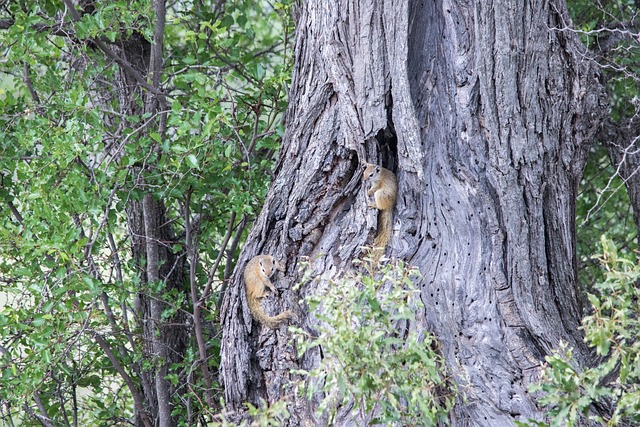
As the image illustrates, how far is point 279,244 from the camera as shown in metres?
3.27

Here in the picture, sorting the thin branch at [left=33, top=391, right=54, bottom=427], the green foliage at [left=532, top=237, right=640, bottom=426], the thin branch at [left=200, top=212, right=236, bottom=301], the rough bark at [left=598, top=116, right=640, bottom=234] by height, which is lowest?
the thin branch at [left=33, top=391, right=54, bottom=427]

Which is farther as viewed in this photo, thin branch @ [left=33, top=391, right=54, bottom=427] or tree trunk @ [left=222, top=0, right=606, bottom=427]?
thin branch @ [left=33, top=391, right=54, bottom=427]

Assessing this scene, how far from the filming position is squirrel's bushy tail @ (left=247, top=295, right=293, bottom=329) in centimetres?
317

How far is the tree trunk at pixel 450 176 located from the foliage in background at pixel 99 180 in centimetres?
43

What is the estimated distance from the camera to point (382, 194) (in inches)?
122

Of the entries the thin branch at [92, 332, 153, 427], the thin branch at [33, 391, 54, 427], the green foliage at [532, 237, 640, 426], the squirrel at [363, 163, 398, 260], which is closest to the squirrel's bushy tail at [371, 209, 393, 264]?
the squirrel at [363, 163, 398, 260]

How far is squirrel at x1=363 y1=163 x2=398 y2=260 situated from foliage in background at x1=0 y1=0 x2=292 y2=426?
726 mm

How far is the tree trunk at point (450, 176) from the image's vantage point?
300cm

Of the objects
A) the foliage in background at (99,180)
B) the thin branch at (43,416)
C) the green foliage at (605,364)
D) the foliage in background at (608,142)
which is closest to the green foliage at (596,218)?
the foliage in background at (608,142)

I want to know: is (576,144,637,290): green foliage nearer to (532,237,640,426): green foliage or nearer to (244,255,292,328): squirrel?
(244,255,292,328): squirrel

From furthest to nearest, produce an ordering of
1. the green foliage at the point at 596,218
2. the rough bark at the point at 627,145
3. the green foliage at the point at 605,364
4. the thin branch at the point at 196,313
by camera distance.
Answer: the green foliage at the point at 596,218 < the rough bark at the point at 627,145 < the thin branch at the point at 196,313 < the green foliage at the point at 605,364

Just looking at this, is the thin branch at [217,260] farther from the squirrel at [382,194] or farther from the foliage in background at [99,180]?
the squirrel at [382,194]

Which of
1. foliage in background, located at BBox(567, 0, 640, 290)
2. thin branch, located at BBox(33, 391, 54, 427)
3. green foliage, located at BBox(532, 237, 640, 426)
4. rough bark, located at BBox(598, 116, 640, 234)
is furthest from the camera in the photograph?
foliage in background, located at BBox(567, 0, 640, 290)

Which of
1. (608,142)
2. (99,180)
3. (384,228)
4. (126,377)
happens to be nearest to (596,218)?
(608,142)
